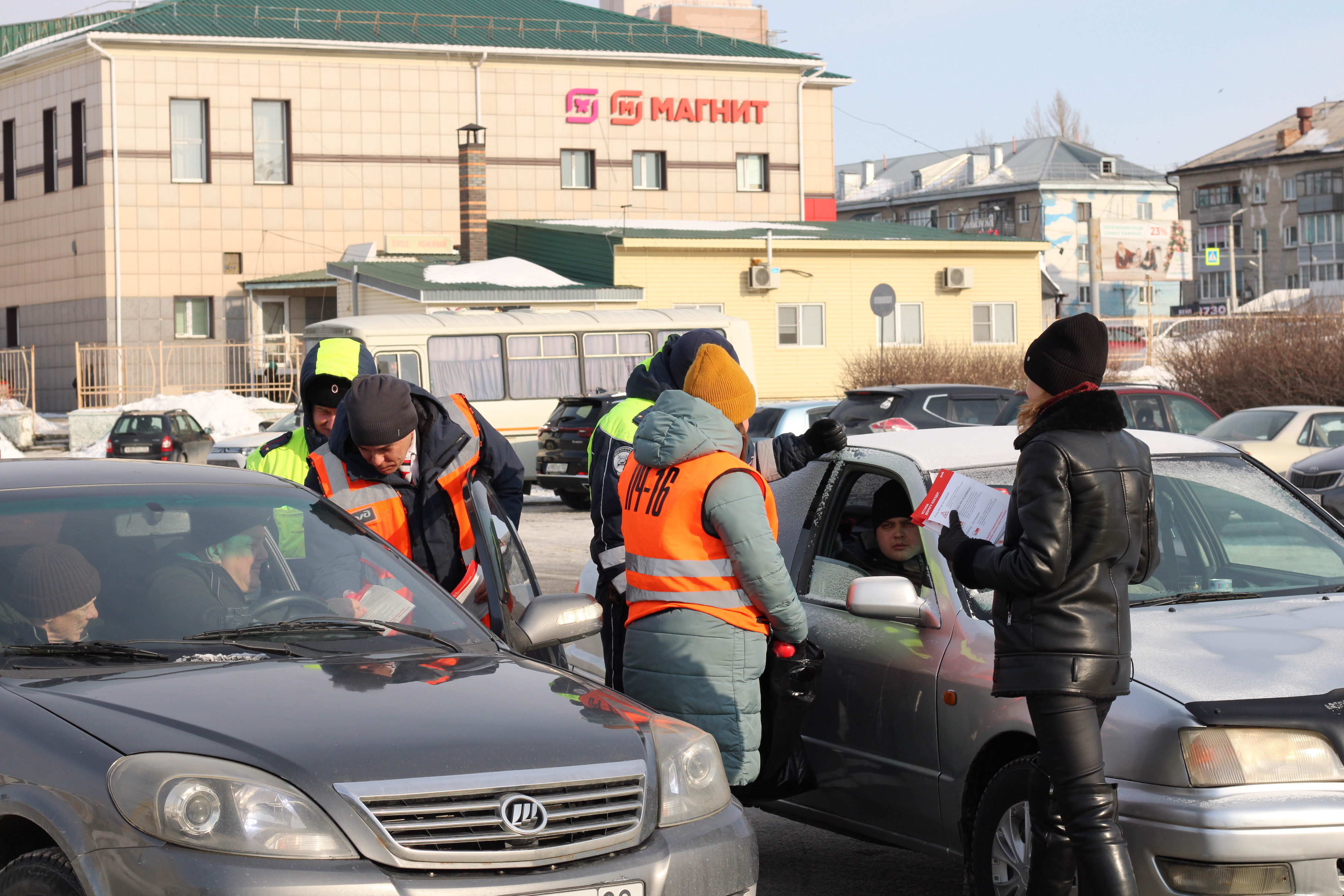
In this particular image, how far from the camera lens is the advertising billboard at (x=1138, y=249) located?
82.7m

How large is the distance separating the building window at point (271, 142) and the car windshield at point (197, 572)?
3585cm

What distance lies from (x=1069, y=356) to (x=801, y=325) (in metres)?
33.5

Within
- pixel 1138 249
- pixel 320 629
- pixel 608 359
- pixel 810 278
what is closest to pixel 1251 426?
pixel 608 359

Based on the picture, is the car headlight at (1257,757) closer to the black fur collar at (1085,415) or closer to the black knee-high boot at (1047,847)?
the black knee-high boot at (1047,847)

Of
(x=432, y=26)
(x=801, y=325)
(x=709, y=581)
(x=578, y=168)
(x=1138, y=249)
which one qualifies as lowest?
(x=709, y=581)

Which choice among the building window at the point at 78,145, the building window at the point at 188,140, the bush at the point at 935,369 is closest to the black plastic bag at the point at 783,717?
the bush at the point at 935,369

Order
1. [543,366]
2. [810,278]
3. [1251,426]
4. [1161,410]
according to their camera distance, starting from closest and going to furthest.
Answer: [1161,410], [1251,426], [543,366], [810,278]

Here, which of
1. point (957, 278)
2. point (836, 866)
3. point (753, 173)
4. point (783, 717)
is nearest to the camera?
point (783, 717)

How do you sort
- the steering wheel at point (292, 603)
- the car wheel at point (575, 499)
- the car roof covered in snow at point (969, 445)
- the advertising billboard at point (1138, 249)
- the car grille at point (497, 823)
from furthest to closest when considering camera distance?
1. the advertising billboard at point (1138, 249)
2. the car wheel at point (575, 499)
3. the car roof covered in snow at point (969, 445)
4. the steering wheel at point (292, 603)
5. the car grille at point (497, 823)

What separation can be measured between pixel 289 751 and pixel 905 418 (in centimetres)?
1455

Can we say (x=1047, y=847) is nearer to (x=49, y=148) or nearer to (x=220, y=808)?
(x=220, y=808)

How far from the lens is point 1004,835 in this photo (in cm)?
432

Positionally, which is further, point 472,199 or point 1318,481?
point 472,199

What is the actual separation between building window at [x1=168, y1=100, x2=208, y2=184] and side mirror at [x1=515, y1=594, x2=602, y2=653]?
118 feet
